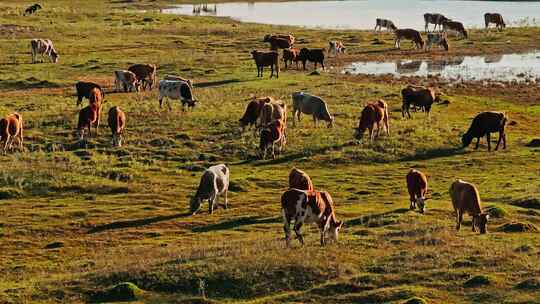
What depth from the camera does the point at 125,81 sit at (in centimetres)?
4581

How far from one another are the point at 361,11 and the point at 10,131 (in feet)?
268

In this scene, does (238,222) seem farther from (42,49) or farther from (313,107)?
(42,49)

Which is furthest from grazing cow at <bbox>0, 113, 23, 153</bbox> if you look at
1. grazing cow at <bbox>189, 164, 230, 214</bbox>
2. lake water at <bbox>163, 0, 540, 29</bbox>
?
lake water at <bbox>163, 0, 540, 29</bbox>

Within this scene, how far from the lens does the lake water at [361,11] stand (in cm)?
9219

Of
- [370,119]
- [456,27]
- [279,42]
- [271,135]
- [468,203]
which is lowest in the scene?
[468,203]

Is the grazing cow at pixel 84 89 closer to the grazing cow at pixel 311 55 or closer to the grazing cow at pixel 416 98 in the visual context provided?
the grazing cow at pixel 416 98

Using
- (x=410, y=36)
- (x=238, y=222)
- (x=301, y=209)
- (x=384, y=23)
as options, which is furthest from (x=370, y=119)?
(x=384, y=23)

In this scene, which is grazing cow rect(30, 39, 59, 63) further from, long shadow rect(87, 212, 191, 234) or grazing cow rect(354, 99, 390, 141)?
long shadow rect(87, 212, 191, 234)

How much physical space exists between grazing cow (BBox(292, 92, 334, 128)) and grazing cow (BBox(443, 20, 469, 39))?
39.1m

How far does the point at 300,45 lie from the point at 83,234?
4496 centimetres

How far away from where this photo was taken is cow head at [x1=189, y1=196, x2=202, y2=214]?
26297 millimetres

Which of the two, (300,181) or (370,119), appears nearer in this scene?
(300,181)

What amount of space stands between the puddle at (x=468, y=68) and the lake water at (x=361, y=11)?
77.8 feet

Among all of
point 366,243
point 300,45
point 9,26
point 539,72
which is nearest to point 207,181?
point 366,243
